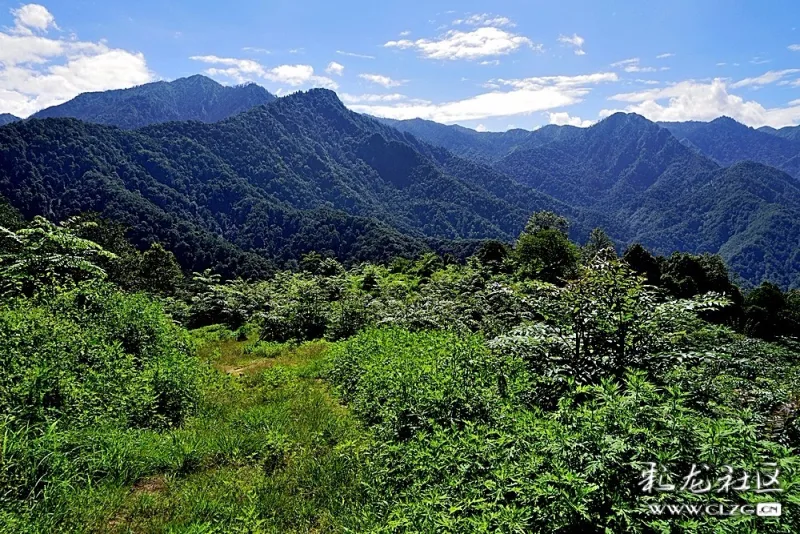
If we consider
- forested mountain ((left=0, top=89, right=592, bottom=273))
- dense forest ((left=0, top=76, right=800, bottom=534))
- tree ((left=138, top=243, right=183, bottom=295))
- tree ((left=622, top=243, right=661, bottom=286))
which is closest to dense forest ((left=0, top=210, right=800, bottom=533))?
dense forest ((left=0, top=76, right=800, bottom=534))

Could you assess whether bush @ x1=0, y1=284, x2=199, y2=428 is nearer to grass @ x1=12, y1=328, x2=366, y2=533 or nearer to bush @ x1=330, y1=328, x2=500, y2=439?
grass @ x1=12, y1=328, x2=366, y2=533

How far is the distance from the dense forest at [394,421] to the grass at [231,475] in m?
0.02

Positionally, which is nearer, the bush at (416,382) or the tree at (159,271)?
the bush at (416,382)

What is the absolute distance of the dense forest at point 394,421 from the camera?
3.10m

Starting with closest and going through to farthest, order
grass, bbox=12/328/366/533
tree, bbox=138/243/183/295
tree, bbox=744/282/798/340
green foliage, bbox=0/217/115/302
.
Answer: grass, bbox=12/328/366/533 → green foliage, bbox=0/217/115/302 → tree, bbox=744/282/798/340 → tree, bbox=138/243/183/295

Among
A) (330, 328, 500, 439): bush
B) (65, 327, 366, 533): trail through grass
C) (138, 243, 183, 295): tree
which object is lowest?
(138, 243, 183, 295): tree

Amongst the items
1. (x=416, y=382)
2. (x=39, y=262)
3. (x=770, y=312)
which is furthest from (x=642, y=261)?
(x=39, y=262)

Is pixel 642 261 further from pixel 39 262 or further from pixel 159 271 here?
pixel 159 271

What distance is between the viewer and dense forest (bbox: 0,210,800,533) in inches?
122

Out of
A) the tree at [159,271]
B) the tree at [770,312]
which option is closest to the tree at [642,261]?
the tree at [770,312]

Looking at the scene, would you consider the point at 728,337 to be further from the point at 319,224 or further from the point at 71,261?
the point at 319,224

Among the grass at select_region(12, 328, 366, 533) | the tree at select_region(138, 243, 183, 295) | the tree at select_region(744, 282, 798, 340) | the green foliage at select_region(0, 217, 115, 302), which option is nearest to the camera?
the grass at select_region(12, 328, 366, 533)

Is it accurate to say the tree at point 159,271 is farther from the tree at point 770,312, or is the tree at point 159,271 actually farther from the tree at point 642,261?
the tree at point 770,312

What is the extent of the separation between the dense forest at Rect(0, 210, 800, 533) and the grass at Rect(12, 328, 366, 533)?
0.02 meters
